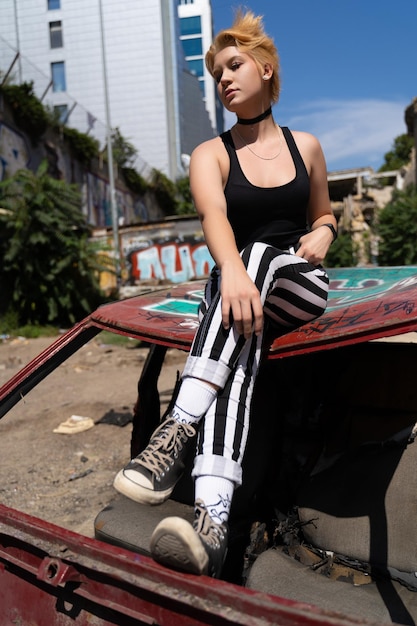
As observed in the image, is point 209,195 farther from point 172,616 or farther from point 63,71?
point 63,71

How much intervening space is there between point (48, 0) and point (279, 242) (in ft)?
118

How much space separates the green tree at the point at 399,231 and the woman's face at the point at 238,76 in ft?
45.0

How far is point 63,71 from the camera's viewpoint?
1304 inches

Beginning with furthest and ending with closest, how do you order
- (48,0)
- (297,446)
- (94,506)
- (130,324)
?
(48,0) < (94,506) < (297,446) < (130,324)

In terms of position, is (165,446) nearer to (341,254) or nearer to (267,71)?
(267,71)

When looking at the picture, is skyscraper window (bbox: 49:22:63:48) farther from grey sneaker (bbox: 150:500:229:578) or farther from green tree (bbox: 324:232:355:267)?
grey sneaker (bbox: 150:500:229:578)

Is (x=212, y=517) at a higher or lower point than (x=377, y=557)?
higher

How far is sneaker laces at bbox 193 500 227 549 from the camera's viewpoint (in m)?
1.33

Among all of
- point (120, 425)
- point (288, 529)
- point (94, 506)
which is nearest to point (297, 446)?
point (288, 529)

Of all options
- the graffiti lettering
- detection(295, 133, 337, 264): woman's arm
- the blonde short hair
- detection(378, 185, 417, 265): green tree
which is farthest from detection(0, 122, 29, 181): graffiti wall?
detection(295, 133, 337, 264): woman's arm

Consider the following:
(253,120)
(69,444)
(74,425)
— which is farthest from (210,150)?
(74,425)

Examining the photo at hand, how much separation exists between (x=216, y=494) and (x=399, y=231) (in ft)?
49.9

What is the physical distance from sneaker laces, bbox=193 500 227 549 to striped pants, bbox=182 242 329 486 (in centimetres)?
11

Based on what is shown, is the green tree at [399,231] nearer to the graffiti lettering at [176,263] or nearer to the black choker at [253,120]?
the graffiti lettering at [176,263]
